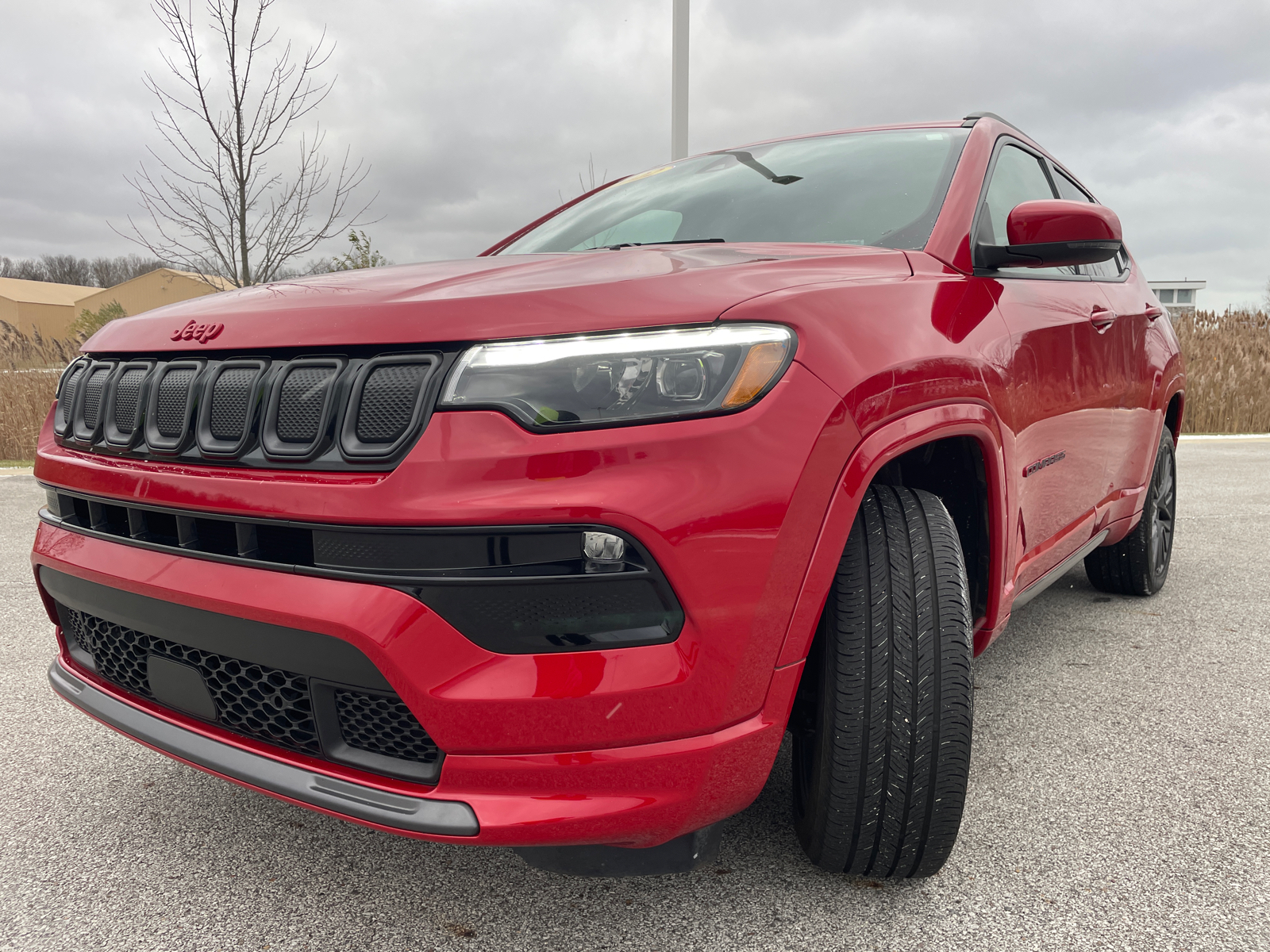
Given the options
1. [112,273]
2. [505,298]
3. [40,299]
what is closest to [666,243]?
[505,298]

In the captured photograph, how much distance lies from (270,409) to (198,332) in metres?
0.31

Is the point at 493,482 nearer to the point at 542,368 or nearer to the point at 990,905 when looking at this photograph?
the point at 542,368

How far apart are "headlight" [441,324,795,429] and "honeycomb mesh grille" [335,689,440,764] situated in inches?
18.9

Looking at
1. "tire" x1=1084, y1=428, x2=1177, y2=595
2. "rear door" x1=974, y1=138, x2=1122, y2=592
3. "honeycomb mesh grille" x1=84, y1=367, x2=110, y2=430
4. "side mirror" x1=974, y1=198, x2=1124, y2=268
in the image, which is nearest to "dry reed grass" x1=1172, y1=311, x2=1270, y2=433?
"tire" x1=1084, y1=428, x2=1177, y2=595

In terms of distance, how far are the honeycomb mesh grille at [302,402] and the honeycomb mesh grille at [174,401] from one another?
0.25 meters

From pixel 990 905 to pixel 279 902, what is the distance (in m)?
1.31

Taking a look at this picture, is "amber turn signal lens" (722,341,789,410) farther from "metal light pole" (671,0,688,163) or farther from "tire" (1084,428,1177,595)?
"metal light pole" (671,0,688,163)

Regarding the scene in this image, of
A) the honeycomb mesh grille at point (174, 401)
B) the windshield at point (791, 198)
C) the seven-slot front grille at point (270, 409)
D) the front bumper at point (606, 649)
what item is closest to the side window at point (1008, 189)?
the windshield at point (791, 198)

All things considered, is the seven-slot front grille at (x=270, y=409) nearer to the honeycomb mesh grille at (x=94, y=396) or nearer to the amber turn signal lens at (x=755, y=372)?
the honeycomb mesh grille at (x=94, y=396)

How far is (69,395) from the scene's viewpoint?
186 cm

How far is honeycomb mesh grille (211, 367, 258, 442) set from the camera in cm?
144

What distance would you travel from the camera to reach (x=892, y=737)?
4.95 feet

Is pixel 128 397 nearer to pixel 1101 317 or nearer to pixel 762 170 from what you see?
pixel 762 170

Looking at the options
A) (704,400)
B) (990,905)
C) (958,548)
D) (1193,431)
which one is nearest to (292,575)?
(704,400)
